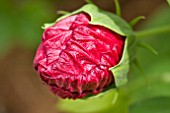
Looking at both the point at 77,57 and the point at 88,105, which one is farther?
the point at 88,105

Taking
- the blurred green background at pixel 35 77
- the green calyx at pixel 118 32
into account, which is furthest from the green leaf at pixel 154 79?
the green calyx at pixel 118 32

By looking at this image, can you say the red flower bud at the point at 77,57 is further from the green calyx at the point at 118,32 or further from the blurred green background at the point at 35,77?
the blurred green background at the point at 35,77

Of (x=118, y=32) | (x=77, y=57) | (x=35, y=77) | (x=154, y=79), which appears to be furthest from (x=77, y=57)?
(x=35, y=77)

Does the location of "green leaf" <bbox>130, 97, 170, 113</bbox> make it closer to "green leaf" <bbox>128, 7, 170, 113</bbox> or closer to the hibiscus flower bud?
"green leaf" <bbox>128, 7, 170, 113</bbox>

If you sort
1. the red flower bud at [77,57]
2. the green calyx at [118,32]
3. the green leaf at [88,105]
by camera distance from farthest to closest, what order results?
the green leaf at [88,105], the green calyx at [118,32], the red flower bud at [77,57]

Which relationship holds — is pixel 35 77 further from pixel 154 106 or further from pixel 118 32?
pixel 118 32

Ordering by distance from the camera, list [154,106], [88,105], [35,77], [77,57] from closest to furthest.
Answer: [77,57], [154,106], [88,105], [35,77]

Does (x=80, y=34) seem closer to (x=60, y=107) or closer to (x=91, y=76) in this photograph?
(x=91, y=76)

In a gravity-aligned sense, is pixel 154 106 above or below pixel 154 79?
above
